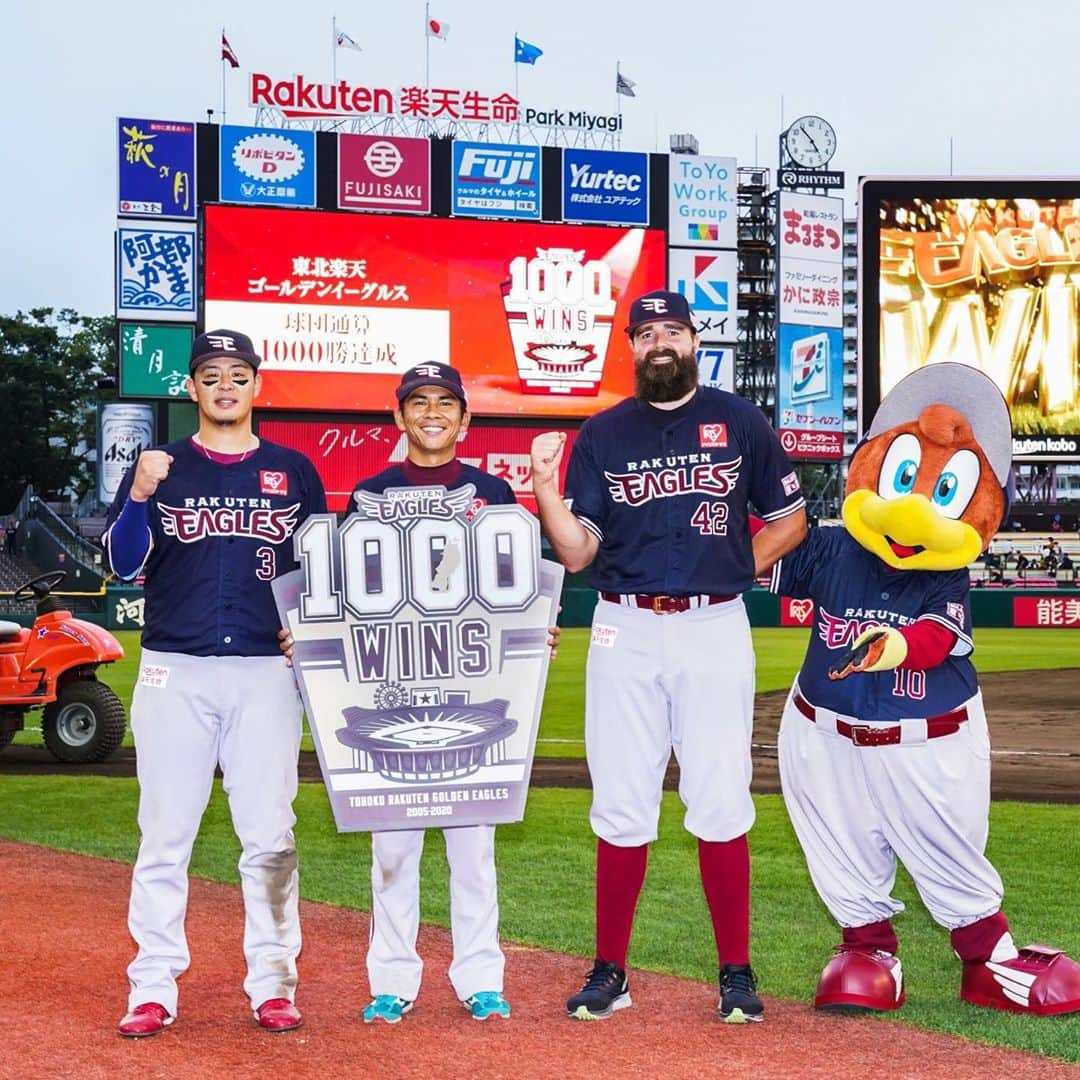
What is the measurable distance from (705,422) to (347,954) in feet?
8.11

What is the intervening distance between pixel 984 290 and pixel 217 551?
1400cm

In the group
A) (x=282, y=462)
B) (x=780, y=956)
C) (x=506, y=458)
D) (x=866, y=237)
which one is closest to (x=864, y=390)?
(x=866, y=237)

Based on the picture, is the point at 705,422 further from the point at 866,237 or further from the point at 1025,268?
the point at 1025,268

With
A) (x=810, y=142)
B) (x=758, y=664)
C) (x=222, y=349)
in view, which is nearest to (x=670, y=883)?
(x=222, y=349)

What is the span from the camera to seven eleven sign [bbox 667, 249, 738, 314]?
1364 inches

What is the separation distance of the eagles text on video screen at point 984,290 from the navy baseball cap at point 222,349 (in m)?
10.3

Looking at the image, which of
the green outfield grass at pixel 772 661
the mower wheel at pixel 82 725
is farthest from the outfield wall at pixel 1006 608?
the mower wheel at pixel 82 725

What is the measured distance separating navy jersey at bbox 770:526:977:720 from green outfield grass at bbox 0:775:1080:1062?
3.35 feet

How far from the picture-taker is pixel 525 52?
42500mm

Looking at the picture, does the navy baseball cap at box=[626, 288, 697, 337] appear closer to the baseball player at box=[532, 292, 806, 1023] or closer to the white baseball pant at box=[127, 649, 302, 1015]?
the baseball player at box=[532, 292, 806, 1023]

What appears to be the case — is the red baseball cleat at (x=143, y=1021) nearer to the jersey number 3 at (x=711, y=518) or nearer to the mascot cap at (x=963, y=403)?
the jersey number 3 at (x=711, y=518)

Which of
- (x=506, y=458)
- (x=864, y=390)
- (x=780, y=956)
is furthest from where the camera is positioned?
(x=506, y=458)

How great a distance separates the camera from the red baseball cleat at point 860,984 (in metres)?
4.85

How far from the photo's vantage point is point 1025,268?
59.4 ft
